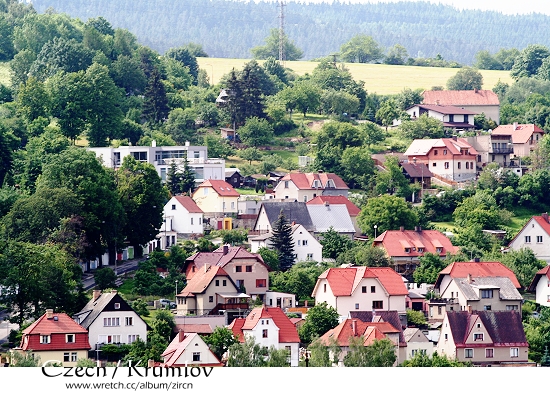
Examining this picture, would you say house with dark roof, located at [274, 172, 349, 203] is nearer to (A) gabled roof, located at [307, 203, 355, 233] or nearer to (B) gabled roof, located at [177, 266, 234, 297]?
(A) gabled roof, located at [307, 203, 355, 233]

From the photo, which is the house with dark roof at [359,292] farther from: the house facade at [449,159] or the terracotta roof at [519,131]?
the terracotta roof at [519,131]

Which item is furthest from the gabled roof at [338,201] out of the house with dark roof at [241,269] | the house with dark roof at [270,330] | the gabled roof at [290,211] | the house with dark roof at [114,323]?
the house with dark roof at [114,323]

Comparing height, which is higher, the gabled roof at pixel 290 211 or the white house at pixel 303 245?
the gabled roof at pixel 290 211

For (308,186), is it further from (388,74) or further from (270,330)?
(388,74)

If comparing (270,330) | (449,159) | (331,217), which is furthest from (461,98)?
(270,330)

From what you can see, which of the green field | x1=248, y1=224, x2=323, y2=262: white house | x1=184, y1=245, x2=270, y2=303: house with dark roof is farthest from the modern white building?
the green field
